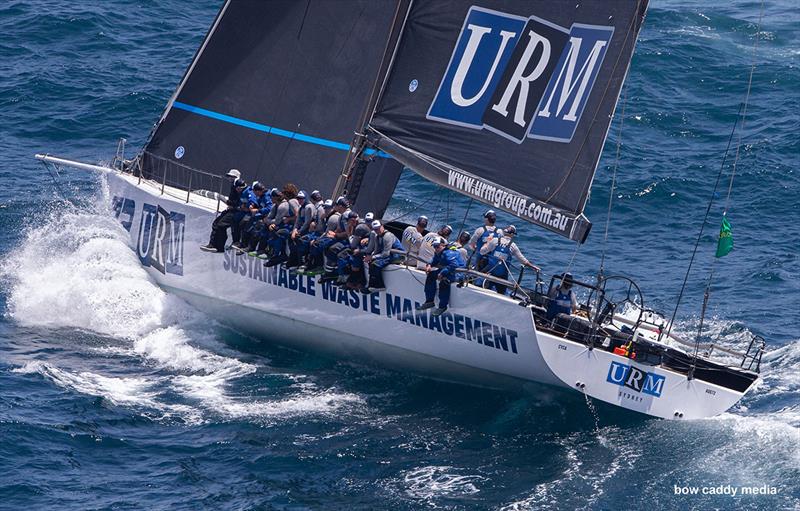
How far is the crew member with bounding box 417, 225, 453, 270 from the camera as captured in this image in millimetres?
22516

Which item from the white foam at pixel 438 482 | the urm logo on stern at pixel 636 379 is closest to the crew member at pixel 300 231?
the white foam at pixel 438 482

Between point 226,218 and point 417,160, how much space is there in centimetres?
413

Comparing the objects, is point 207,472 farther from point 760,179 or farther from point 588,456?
point 760,179

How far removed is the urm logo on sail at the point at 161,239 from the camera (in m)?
25.5

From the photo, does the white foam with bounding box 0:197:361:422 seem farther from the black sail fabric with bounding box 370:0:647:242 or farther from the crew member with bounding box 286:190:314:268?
the black sail fabric with bounding box 370:0:647:242

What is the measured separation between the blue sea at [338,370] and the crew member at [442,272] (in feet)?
6.11

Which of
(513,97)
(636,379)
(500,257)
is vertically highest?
(513,97)

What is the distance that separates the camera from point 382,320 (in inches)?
913

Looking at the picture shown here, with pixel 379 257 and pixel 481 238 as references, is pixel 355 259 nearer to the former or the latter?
pixel 379 257

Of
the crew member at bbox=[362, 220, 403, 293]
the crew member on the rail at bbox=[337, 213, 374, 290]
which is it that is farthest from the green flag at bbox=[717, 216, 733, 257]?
the crew member on the rail at bbox=[337, 213, 374, 290]

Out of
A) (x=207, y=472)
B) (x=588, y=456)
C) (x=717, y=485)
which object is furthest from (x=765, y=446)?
(x=207, y=472)

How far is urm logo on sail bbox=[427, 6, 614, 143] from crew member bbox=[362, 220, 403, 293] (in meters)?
2.40

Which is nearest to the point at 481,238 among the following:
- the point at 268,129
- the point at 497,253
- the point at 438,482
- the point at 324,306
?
the point at 497,253

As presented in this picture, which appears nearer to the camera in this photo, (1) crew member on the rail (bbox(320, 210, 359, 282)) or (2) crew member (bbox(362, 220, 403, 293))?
(2) crew member (bbox(362, 220, 403, 293))
